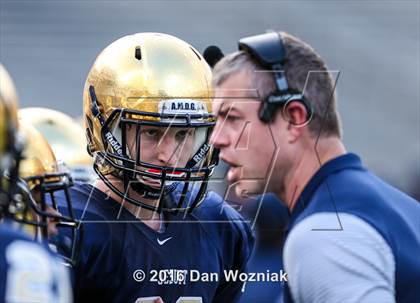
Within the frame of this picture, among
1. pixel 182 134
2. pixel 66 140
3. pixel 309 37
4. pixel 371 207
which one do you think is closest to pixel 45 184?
pixel 182 134

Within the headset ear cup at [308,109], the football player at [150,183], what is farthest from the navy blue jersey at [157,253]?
the headset ear cup at [308,109]

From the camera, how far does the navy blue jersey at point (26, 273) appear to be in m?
1.80

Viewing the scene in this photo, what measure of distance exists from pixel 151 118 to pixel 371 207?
2.94ft

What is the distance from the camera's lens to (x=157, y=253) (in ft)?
9.21

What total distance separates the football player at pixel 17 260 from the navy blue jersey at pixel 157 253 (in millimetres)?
750

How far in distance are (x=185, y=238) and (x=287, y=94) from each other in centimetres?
78

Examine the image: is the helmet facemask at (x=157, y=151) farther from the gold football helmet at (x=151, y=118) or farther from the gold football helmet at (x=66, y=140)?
the gold football helmet at (x=66, y=140)

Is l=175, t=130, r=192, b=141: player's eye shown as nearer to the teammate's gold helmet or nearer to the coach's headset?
the coach's headset

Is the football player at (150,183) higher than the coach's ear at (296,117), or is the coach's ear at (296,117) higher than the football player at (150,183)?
the coach's ear at (296,117)

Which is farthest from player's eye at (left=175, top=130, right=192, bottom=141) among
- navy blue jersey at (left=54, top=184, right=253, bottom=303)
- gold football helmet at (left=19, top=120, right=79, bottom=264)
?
gold football helmet at (left=19, top=120, right=79, bottom=264)

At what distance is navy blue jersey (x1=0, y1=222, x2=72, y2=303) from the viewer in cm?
180

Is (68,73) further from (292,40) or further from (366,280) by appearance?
(366,280)

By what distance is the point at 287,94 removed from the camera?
2191 mm

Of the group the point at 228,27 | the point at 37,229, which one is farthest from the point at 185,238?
the point at 228,27
